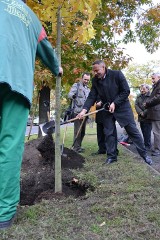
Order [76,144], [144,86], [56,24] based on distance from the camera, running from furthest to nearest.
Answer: [144,86] → [76,144] → [56,24]

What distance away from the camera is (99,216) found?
276cm

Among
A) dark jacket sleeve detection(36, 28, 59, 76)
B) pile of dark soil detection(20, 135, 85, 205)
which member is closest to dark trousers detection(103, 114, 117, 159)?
pile of dark soil detection(20, 135, 85, 205)

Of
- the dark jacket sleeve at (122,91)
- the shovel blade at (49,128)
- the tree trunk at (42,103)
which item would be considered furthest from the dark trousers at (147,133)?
the shovel blade at (49,128)

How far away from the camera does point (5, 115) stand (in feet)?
7.92

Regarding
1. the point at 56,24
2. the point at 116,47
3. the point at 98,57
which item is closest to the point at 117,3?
the point at 116,47

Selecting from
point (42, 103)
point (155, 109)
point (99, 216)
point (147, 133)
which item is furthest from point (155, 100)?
point (99, 216)

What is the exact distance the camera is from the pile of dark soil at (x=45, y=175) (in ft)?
12.0

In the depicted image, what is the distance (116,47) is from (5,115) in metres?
8.45

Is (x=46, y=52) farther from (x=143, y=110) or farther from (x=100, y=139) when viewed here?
(x=143, y=110)

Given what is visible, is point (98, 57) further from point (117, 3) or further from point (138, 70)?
point (138, 70)

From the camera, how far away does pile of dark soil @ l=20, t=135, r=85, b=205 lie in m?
3.66

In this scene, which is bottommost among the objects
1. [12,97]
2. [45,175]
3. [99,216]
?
[99,216]

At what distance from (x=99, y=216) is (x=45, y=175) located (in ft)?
5.58

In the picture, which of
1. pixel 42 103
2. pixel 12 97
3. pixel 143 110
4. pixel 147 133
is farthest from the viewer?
pixel 42 103
